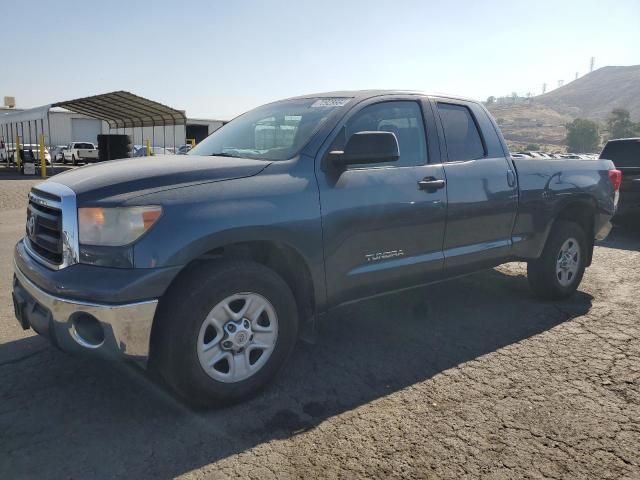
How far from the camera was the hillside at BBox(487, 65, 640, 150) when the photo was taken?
84.2 metres

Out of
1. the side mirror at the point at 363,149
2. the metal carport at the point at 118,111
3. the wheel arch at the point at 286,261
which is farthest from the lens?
the metal carport at the point at 118,111

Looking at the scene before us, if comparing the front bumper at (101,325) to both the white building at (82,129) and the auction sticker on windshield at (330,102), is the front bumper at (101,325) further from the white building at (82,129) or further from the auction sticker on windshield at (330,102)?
the white building at (82,129)

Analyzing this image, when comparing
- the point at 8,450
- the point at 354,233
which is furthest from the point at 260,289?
the point at 8,450

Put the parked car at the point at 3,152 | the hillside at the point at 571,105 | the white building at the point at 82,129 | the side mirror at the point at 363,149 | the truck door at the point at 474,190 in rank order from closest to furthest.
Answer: the side mirror at the point at 363,149, the truck door at the point at 474,190, the parked car at the point at 3,152, the white building at the point at 82,129, the hillside at the point at 571,105

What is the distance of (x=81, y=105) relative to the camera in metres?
22.1

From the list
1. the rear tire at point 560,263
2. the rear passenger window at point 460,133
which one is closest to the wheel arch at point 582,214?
the rear tire at point 560,263

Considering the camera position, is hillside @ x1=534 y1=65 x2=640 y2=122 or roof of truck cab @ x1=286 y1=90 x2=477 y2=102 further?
hillside @ x1=534 y1=65 x2=640 y2=122

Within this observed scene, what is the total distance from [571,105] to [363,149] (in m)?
167

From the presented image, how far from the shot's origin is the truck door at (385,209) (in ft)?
11.0

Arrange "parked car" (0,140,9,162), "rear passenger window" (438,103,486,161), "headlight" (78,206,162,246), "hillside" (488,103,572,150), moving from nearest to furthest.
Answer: "headlight" (78,206,162,246), "rear passenger window" (438,103,486,161), "parked car" (0,140,9,162), "hillside" (488,103,572,150)

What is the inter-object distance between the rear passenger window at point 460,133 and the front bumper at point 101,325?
265 cm

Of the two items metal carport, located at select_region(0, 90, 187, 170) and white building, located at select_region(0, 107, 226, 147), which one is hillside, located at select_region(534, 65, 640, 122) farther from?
metal carport, located at select_region(0, 90, 187, 170)

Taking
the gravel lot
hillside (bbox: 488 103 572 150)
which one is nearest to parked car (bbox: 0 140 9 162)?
the gravel lot

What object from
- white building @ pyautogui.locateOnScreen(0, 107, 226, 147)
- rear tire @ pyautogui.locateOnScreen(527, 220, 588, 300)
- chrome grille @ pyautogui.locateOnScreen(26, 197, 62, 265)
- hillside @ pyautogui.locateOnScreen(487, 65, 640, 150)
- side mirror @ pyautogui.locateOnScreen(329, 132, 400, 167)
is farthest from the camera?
hillside @ pyautogui.locateOnScreen(487, 65, 640, 150)
